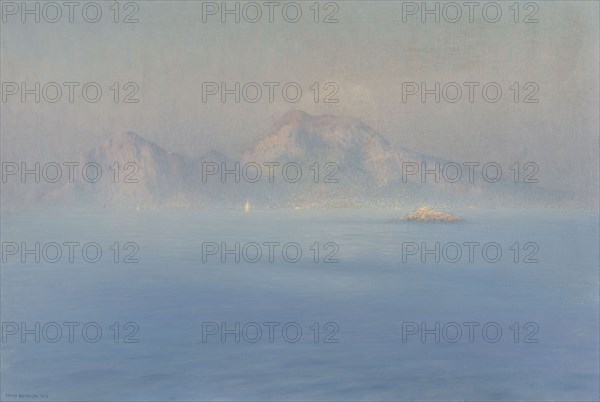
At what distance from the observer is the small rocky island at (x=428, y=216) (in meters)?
5.69

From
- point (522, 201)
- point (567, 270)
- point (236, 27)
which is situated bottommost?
point (567, 270)

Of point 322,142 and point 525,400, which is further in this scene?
point 322,142

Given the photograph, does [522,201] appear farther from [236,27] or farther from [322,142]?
[236,27]

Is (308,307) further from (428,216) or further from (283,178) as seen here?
(428,216)

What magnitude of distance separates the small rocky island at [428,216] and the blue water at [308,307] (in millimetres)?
57

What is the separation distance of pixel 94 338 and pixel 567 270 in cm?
307

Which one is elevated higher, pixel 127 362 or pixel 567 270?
pixel 567 270

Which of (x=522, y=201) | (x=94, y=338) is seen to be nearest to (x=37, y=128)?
(x=94, y=338)

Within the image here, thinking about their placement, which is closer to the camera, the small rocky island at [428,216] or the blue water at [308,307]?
the blue water at [308,307]

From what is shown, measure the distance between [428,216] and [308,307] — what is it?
1.00 m

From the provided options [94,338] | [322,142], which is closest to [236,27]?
[322,142]

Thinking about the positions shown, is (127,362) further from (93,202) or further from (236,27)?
(236,27)

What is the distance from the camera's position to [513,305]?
556 cm

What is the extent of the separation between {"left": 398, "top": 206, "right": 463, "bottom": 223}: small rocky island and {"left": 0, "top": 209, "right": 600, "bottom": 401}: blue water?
0.06 meters
